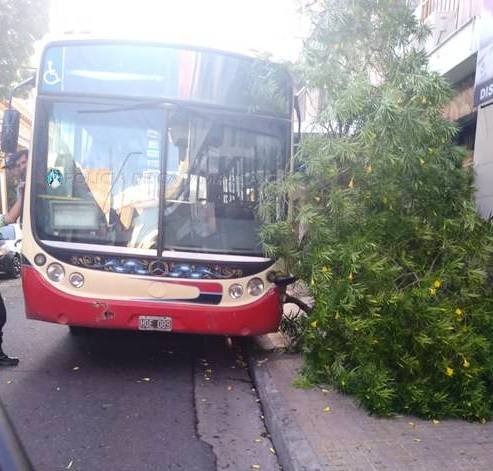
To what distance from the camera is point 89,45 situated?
5.82m

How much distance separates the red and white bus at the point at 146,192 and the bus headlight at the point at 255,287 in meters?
0.01

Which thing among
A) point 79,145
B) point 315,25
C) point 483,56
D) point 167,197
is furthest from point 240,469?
point 483,56

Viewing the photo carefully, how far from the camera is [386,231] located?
16.9ft

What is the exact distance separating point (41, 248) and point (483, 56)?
458 centimetres

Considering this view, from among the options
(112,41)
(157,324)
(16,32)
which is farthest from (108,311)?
(16,32)

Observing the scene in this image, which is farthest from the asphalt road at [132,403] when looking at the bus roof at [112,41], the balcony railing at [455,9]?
the balcony railing at [455,9]

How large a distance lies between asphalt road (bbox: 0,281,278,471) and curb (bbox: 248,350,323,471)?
0.10 m

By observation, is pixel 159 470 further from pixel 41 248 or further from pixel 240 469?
pixel 41 248

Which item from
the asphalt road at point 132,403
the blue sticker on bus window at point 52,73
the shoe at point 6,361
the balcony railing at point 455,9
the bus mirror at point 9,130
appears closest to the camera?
the asphalt road at point 132,403

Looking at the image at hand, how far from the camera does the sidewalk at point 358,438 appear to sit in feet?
12.5

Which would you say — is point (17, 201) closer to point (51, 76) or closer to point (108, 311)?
point (51, 76)

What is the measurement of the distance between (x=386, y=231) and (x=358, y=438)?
5.73 ft

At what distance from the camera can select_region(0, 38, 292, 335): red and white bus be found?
5.67 m

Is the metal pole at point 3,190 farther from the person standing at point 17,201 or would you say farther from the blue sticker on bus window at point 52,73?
the blue sticker on bus window at point 52,73
